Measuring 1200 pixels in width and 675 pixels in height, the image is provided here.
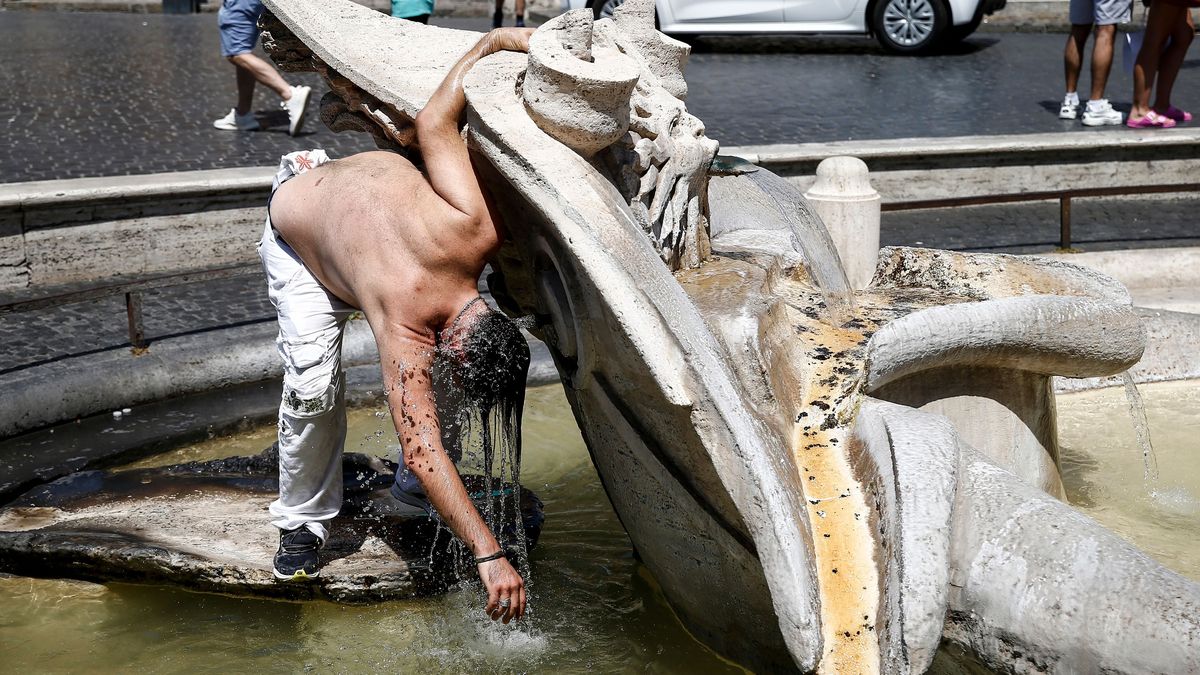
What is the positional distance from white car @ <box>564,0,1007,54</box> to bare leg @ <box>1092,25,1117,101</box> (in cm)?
347

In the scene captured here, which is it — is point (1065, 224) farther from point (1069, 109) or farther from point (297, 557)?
point (297, 557)

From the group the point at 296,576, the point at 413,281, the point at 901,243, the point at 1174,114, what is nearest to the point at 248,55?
the point at 901,243

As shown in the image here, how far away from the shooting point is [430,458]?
301 centimetres

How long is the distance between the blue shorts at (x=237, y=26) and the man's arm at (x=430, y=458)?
5.98 m

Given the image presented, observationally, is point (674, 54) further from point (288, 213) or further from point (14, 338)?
point (14, 338)

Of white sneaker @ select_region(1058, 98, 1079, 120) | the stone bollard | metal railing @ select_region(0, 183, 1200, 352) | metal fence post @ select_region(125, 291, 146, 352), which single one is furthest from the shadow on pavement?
metal fence post @ select_region(125, 291, 146, 352)

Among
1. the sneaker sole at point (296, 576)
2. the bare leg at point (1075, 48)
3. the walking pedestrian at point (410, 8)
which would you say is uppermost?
the walking pedestrian at point (410, 8)

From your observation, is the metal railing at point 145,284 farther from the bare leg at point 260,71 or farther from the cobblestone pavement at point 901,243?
the bare leg at point 260,71

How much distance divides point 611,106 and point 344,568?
155 cm

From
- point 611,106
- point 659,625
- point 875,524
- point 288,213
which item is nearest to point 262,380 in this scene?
point 288,213

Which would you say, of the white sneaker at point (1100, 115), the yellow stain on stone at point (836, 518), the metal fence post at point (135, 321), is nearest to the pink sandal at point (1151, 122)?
the white sneaker at point (1100, 115)

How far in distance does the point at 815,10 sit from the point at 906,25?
86 cm

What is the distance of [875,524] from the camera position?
2.77 metres

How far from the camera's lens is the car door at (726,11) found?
1278cm
